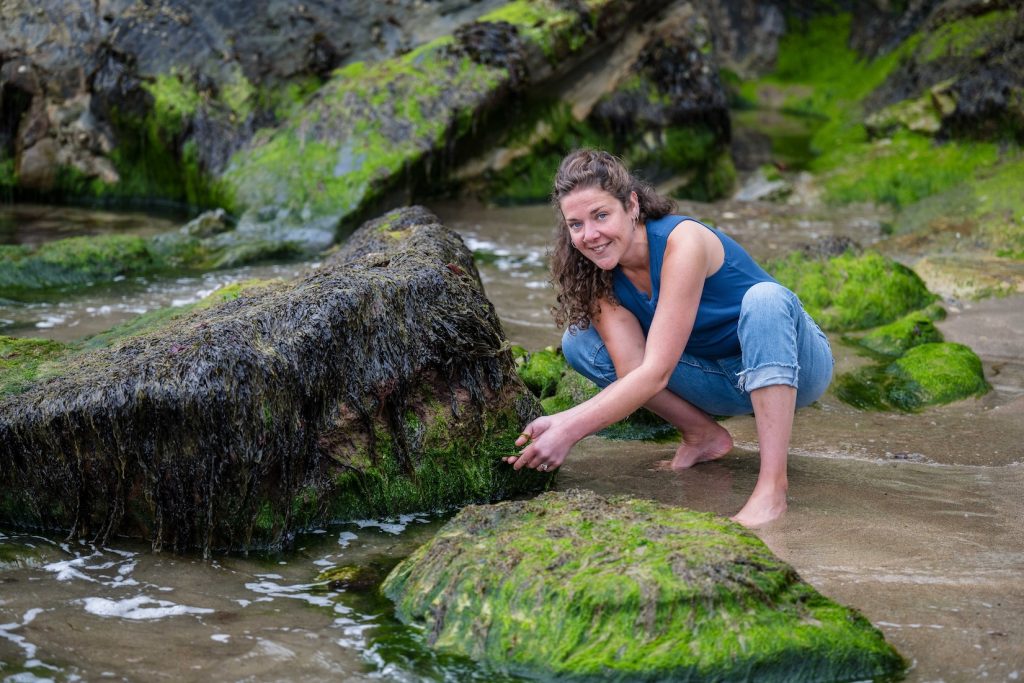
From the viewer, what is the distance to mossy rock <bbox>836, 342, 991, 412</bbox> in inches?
251

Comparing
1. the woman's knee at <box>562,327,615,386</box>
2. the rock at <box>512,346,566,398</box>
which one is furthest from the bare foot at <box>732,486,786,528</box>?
the rock at <box>512,346,566,398</box>

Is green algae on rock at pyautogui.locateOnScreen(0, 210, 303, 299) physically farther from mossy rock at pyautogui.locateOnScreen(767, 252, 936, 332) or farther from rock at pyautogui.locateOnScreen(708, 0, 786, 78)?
rock at pyautogui.locateOnScreen(708, 0, 786, 78)

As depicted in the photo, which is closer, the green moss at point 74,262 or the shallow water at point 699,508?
the shallow water at point 699,508

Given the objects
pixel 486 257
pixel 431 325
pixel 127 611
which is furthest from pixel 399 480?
pixel 486 257

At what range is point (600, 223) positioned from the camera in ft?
15.2

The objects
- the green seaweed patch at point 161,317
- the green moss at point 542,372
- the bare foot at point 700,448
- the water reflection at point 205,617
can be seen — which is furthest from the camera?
the green moss at point 542,372

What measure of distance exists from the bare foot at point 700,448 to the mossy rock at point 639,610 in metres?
1.35

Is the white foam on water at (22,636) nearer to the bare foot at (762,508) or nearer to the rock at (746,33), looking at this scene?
the bare foot at (762,508)

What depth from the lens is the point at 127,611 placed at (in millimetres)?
3871

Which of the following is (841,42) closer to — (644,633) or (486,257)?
(486,257)

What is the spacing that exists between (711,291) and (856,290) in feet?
11.8

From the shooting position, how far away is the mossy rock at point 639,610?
333cm

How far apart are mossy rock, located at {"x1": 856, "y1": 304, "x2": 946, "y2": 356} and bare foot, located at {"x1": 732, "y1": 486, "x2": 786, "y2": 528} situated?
10.2 feet

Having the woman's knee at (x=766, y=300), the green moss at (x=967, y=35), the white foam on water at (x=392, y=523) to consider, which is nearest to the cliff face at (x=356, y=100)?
the green moss at (x=967, y=35)
